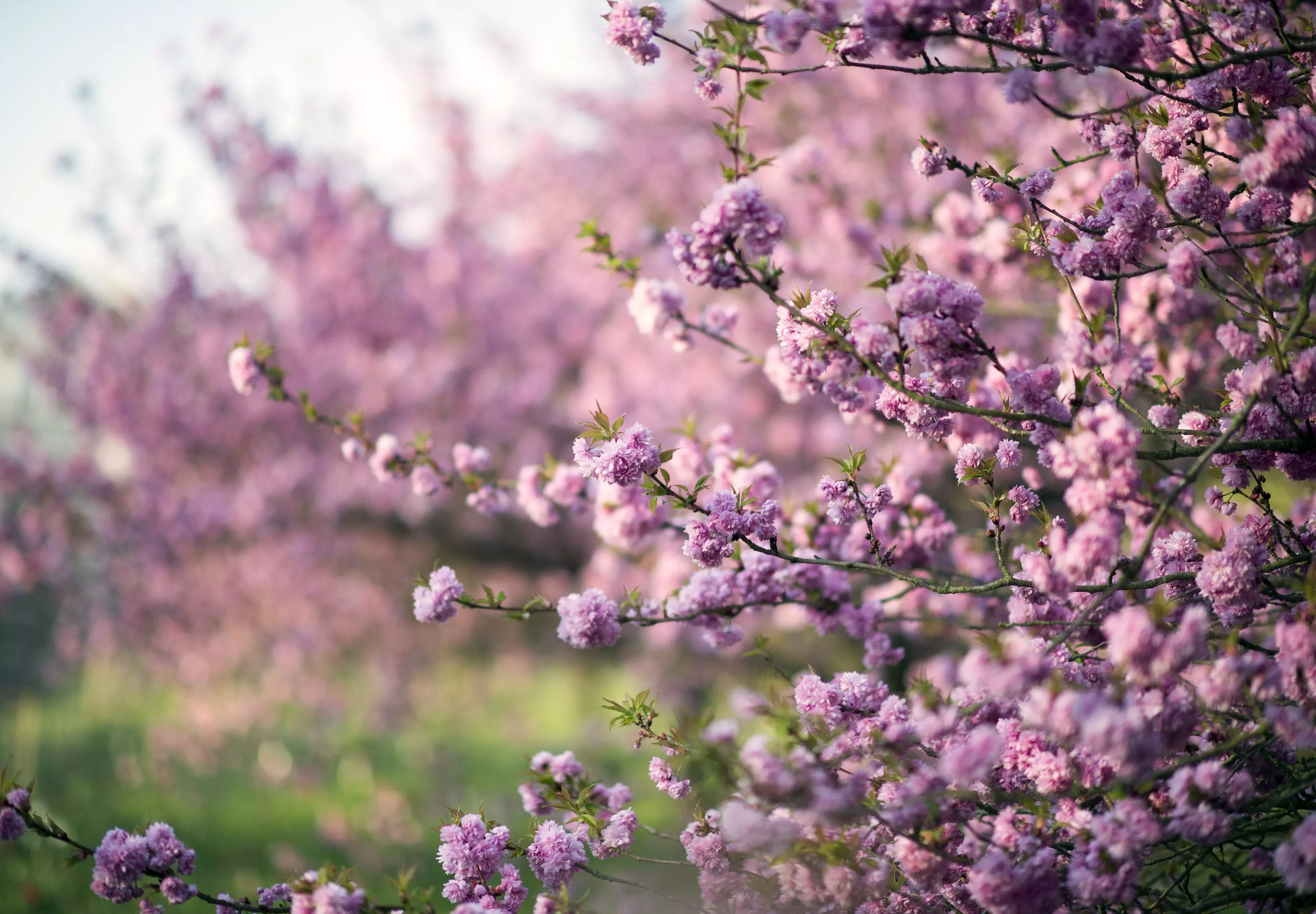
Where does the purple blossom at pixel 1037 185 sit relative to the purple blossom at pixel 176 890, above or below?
above

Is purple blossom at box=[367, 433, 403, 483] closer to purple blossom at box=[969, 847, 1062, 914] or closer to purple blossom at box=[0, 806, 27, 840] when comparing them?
purple blossom at box=[0, 806, 27, 840]

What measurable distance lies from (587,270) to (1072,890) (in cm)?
1069

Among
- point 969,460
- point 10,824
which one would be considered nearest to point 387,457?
point 10,824

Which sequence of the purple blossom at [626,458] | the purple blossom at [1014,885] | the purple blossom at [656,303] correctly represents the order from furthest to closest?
1. the purple blossom at [656,303]
2. the purple blossom at [626,458]
3. the purple blossom at [1014,885]

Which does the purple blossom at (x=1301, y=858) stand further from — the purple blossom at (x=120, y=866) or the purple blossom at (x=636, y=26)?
the purple blossom at (x=120, y=866)

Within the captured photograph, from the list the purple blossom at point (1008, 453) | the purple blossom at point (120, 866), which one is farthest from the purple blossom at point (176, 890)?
the purple blossom at point (1008, 453)

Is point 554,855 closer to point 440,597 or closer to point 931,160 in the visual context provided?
point 440,597

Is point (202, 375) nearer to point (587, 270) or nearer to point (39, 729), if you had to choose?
point (587, 270)

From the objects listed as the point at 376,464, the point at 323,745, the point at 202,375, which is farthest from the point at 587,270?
the point at 376,464

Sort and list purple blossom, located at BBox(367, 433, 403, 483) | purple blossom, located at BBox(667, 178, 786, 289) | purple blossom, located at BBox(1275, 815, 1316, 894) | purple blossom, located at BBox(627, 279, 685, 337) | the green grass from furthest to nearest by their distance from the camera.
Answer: the green grass, purple blossom, located at BBox(367, 433, 403, 483), purple blossom, located at BBox(627, 279, 685, 337), purple blossom, located at BBox(667, 178, 786, 289), purple blossom, located at BBox(1275, 815, 1316, 894)

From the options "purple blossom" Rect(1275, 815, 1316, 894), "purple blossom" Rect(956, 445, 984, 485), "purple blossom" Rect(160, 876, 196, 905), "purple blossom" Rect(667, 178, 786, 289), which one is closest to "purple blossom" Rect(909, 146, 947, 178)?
"purple blossom" Rect(667, 178, 786, 289)

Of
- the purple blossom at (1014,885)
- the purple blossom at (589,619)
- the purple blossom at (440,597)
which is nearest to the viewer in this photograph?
the purple blossom at (1014,885)

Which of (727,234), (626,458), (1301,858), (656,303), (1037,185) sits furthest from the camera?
(656,303)

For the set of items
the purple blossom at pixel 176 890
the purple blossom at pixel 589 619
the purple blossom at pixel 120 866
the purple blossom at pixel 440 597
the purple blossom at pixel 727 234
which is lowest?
the purple blossom at pixel 176 890
